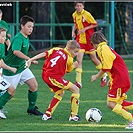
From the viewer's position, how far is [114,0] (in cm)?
2091

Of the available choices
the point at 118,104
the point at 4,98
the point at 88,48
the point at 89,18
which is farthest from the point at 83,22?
the point at 118,104

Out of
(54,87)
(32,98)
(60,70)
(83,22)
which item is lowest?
(32,98)

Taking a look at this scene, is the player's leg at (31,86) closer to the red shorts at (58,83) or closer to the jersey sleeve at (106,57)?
the red shorts at (58,83)

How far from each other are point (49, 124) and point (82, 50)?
4.97 m

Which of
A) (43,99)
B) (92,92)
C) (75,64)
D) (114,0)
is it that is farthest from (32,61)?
(114,0)

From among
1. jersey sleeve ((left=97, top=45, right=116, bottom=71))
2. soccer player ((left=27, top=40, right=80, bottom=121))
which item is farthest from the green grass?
jersey sleeve ((left=97, top=45, right=116, bottom=71))

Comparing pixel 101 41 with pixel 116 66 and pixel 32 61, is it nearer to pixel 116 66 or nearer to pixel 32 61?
pixel 116 66

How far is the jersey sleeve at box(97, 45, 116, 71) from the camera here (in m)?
8.05

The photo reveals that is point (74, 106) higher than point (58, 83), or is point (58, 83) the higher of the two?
point (58, 83)

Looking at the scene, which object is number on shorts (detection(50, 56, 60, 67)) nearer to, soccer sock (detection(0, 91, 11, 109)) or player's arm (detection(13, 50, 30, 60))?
player's arm (detection(13, 50, 30, 60))

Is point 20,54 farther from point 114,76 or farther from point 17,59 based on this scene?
point 114,76

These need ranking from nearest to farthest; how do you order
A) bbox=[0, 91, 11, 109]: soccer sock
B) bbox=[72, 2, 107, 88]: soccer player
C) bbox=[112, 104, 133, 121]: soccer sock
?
bbox=[112, 104, 133, 121]: soccer sock < bbox=[0, 91, 11, 109]: soccer sock < bbox=[72, 2, 107, 88]: soccer player

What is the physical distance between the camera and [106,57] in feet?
26.5

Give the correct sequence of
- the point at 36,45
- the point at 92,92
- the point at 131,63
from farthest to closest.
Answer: the point at 36,45 → the point at 131,63 → the point at 92,92
